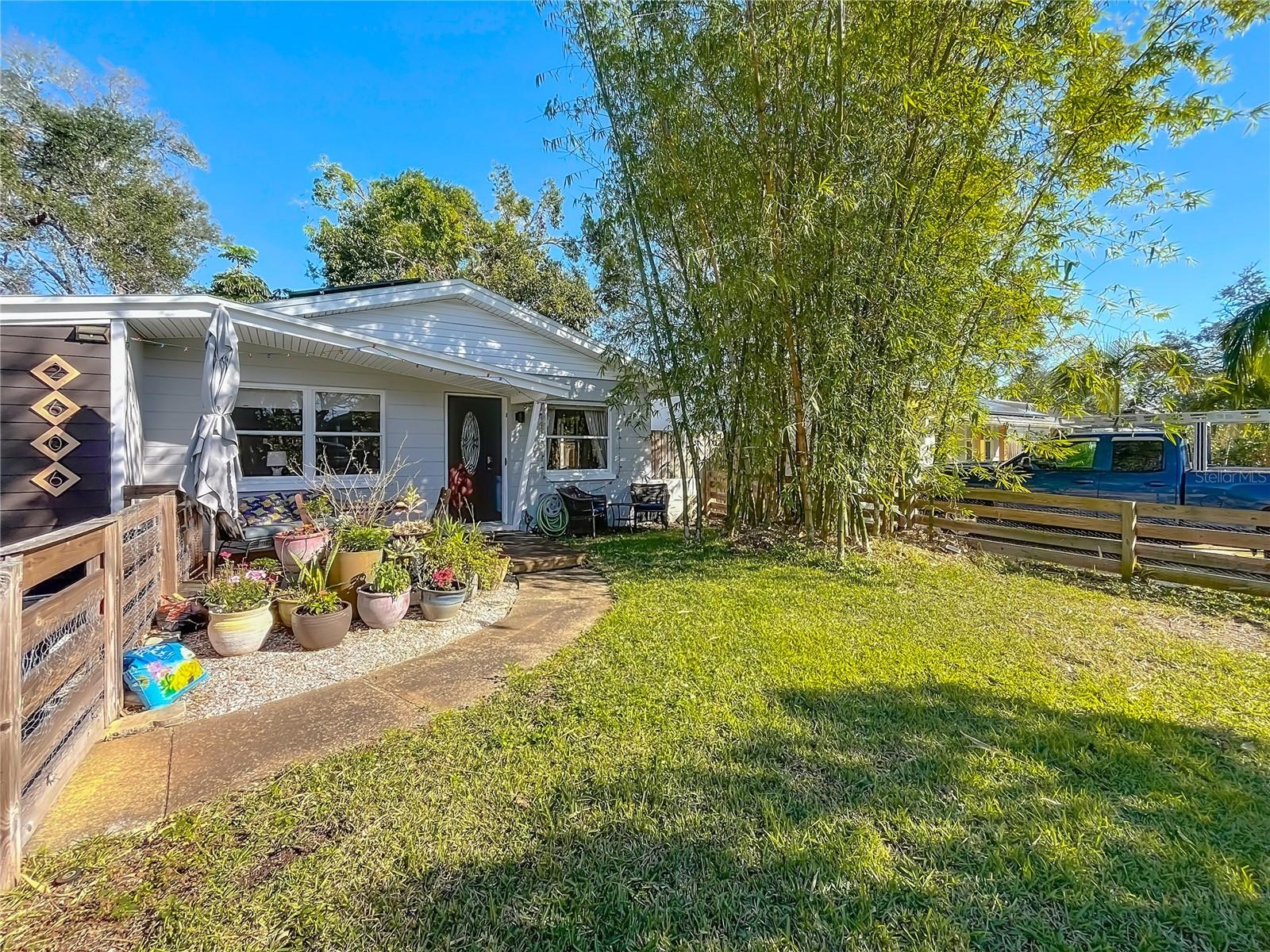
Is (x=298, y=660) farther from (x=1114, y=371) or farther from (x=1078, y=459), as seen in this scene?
(x=1078, y=459)

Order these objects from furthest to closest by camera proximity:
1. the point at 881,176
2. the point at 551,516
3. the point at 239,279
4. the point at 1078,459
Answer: the point at 239,279 < the point at 551,516 < the point at 1078,459 < the point at 881,176

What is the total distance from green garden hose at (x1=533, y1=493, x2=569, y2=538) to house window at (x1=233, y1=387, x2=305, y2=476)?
3.32 m

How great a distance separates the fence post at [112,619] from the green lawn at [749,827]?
3.65ft

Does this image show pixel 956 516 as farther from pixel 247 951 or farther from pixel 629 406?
pixel 247 951

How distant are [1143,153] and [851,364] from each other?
124 inches

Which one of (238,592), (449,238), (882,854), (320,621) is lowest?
(882,854)

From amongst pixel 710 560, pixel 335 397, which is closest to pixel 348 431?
pixel 335 397

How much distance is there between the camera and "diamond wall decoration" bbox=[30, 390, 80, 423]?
4.61 metres

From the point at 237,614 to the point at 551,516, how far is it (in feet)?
16.8

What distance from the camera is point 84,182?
45.5 feet

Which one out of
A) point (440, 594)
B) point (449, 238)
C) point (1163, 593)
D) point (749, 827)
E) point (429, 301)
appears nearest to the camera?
point (749, 827)

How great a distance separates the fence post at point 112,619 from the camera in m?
2.56

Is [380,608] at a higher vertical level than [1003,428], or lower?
lower

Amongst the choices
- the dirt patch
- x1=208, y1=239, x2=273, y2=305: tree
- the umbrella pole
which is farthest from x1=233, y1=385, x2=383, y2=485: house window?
x1=208, y1=239, x2=273, y2=305: tree
